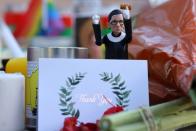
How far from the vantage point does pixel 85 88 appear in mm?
527

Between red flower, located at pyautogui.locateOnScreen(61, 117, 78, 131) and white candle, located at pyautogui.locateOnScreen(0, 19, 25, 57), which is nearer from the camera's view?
red flower, located at pyautogui.locateOnScreen(61, 117, 78, 131)

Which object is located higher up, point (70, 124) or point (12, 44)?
point (12, 44)

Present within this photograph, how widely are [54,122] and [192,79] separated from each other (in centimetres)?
19

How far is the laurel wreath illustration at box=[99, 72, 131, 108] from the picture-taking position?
53cm

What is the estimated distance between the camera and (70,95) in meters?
0.52

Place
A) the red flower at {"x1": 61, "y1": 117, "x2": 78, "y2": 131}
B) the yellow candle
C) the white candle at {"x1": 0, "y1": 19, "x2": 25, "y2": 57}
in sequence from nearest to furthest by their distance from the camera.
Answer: the red flower at {"x1": 61, "y1": 117, "x2": 78, "y2": 131}, the yellow candle, the white candle at {"x1": 0, "y1": 19, "x2": 25, "y2": 57}

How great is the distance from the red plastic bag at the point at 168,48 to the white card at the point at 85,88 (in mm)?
52

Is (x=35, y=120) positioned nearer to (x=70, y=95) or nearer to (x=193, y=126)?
(x=70, y=95)

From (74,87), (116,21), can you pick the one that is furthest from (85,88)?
(116,21)

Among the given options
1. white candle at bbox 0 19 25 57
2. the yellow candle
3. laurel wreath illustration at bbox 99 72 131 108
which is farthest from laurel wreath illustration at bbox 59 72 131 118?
white candle at bbox 0 19 25 57

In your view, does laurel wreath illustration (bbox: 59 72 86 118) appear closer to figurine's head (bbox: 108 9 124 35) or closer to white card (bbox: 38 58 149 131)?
white card (bbox: 38 58 149 131)

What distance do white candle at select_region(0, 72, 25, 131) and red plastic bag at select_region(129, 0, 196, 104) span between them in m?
0.21

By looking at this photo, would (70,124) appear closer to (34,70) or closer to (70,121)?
(70,121)

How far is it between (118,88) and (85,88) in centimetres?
5
